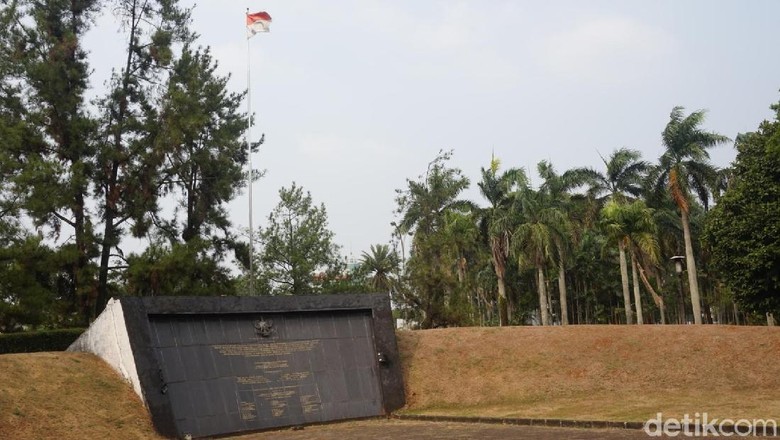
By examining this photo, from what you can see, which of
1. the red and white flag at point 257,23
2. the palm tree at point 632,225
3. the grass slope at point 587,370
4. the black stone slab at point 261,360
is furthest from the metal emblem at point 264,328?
the palm tree at point 632,225

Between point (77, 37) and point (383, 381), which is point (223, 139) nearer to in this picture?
point (77, 37)

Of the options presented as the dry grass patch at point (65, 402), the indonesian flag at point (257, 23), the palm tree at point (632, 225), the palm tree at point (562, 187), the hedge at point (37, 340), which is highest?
the indonesian flag at point (257, 23)

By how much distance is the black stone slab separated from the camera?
63.4 feet

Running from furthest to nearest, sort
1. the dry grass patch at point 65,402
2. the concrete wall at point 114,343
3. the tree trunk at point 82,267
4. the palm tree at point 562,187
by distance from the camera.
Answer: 1. the palm tree at point 562,187
2. the tree trunk at point 82,267
3. the concrete wall at point 114,343
4. the dry grass patch at point 65,402

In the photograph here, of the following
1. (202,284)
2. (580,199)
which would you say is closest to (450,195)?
(580,199)

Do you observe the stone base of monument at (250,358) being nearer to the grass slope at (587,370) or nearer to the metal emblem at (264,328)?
the metal emblem at (264,328)

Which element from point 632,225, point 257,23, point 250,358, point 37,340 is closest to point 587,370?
point 250,358

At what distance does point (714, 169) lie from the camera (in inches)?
1426

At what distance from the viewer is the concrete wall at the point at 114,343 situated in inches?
766

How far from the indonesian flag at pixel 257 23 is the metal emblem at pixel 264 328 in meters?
17.7

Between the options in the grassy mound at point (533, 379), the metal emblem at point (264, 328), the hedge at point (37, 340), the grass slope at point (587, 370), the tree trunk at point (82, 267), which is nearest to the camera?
the grassy mound at point (533, 379)

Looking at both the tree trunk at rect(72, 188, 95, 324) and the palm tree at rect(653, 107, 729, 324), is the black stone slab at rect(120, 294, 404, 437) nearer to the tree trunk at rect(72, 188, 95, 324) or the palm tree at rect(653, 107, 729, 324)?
the tree trunk at rect(72, 188, 95, 324)

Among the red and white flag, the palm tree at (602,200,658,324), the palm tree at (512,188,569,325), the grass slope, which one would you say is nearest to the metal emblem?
the grass slope

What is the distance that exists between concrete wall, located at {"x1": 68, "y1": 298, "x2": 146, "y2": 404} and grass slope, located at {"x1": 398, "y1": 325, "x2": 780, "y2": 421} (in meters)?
8.56
